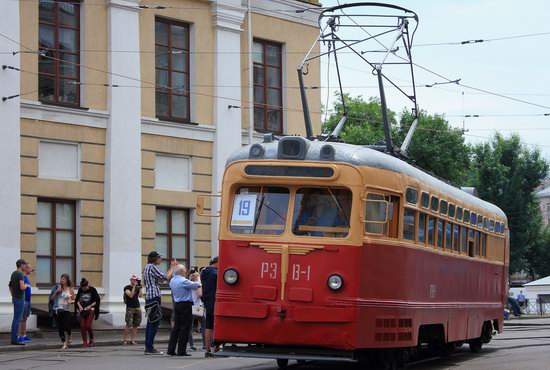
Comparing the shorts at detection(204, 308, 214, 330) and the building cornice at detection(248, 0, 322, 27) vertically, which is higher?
the building cornice at detection(248, 0, 322, 27)

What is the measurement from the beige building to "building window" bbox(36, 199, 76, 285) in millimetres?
25

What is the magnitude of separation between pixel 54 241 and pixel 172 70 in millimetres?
5881

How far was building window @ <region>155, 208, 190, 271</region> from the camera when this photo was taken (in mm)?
31047

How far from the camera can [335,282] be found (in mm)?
15531

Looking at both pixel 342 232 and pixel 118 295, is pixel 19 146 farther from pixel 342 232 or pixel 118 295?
pixel 342 232

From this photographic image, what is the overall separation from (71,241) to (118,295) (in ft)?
5.85

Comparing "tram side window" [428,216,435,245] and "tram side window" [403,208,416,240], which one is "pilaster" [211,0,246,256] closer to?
"tram side window" [428,216,435,245]

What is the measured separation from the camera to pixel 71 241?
2875cm

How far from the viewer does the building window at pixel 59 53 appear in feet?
92.8

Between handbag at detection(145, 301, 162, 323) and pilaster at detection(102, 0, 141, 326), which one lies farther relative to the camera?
pilaster at detection(102, 0, 141, 326)

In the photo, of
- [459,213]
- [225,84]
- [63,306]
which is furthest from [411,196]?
[225,84]

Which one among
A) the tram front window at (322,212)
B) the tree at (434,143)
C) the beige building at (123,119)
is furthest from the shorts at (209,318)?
the tree at (434,143)

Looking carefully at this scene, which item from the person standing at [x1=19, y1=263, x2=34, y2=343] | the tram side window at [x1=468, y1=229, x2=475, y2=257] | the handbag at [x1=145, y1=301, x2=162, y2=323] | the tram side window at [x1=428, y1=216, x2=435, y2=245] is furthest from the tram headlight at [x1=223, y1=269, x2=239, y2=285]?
the person standing at [x1=19, y1=263, x2=34, y2=343]

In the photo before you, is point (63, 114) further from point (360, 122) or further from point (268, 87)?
point (360, 122)
